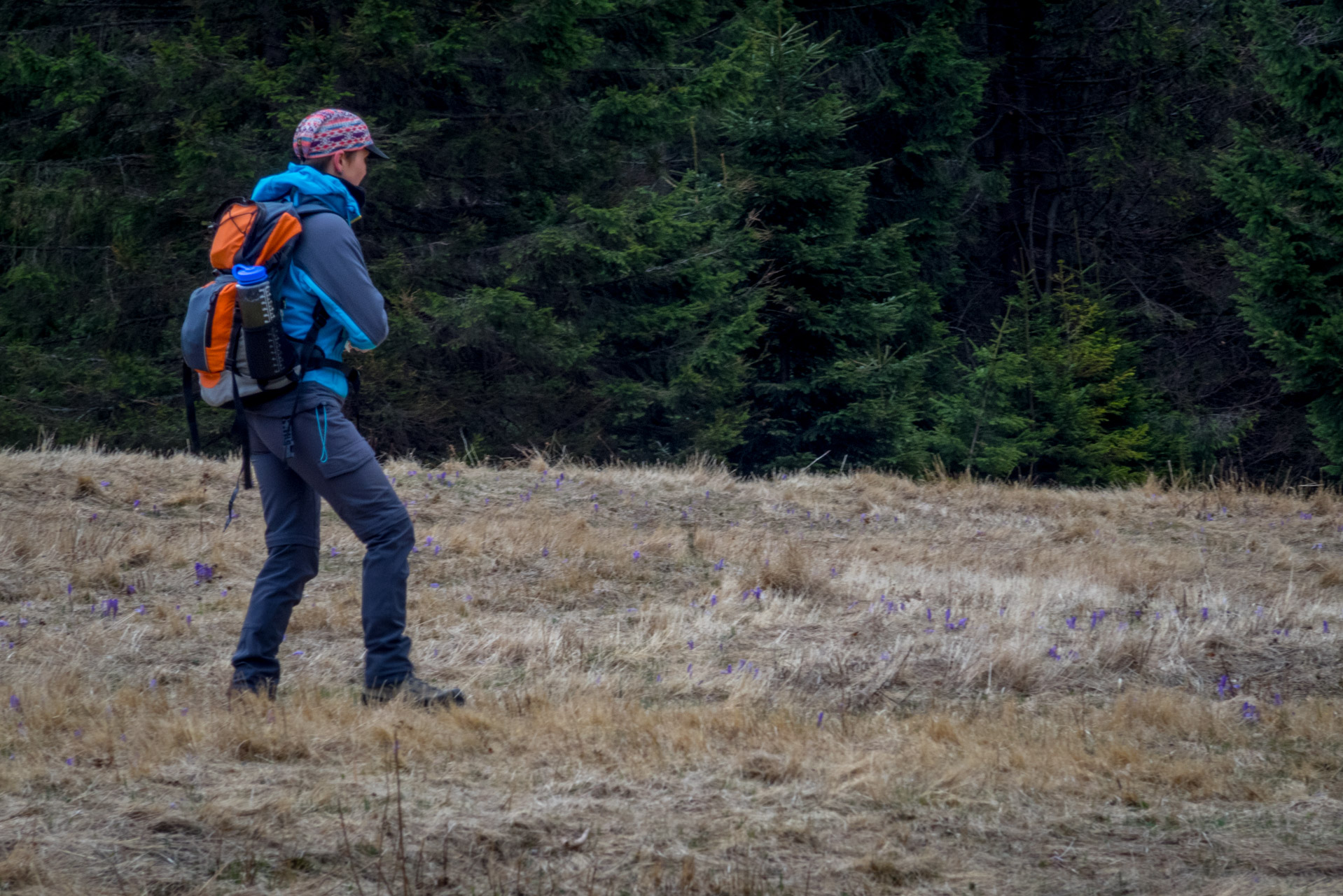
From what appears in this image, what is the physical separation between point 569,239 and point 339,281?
11608 millimetres

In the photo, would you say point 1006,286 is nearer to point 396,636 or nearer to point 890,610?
point 890,610

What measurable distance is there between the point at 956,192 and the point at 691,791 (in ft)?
67.8

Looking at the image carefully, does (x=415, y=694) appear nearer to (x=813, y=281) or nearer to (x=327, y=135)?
(x=327, y=135)

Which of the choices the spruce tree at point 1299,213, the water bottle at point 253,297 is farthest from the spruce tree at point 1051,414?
the water bottle at point 253,297

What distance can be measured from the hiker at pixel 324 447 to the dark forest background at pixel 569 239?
33.3 feet

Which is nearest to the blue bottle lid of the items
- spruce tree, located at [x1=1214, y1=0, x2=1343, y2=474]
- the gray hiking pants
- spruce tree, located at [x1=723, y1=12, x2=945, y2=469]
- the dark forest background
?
the gray hiking pants

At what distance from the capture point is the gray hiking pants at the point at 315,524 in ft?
13.9

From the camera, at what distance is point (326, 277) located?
4.18m

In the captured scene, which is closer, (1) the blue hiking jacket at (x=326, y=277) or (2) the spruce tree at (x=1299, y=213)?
(1) the blue hiking jacket at (x=326, y=277)

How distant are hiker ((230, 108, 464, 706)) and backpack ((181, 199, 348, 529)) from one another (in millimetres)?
26

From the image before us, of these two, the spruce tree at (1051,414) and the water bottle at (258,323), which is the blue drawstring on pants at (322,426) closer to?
the water bottle at (258,323)

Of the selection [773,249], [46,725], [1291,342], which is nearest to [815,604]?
[46,725]

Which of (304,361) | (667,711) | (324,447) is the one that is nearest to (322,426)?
(324,447)

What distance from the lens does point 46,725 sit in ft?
13.3
